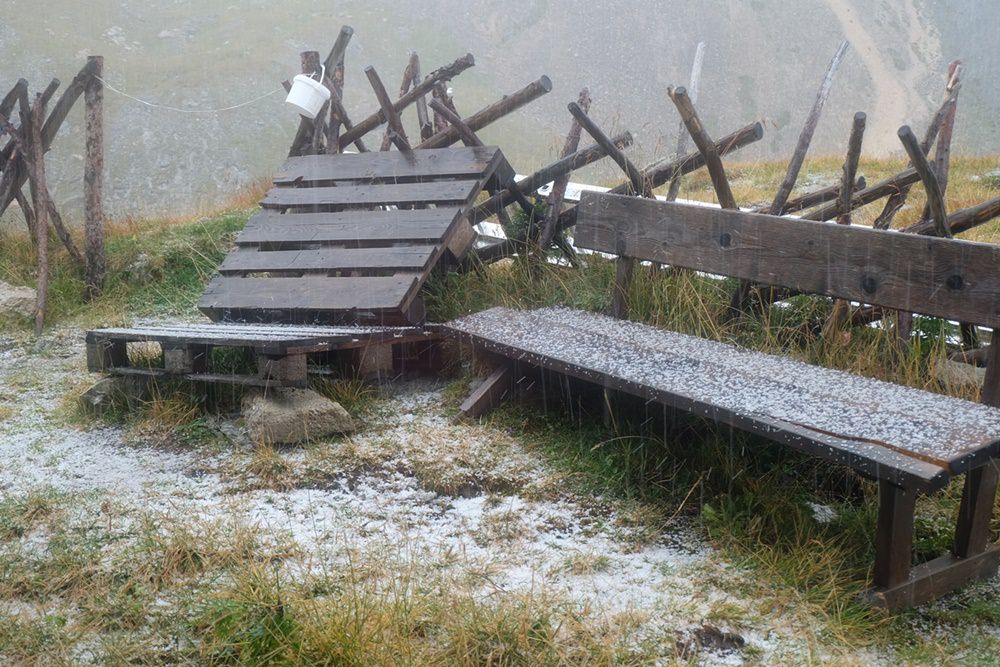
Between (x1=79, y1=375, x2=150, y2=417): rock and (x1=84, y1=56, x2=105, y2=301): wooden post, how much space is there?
122 inches

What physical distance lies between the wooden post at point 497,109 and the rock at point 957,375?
3.09 m

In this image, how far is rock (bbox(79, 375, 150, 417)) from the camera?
207 inches

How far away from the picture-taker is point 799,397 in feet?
12.1

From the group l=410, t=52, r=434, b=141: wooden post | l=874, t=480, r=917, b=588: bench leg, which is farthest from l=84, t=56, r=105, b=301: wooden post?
l=874, t=480, r=917, b=588: bench leg

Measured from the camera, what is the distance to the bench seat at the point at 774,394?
3.04 metres

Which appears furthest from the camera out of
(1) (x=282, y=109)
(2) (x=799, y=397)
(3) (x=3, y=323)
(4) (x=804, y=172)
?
(1) (x=282, y=109)

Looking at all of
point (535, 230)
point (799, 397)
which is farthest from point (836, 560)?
point (535, 230)

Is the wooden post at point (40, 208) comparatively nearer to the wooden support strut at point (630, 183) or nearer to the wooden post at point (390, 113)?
the wooden post at point (390, 113)

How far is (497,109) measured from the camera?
6.65 m

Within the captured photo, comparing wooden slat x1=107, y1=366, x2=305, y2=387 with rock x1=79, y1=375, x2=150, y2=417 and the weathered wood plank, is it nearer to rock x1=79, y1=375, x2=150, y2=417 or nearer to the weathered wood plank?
rock x1=79, y1=375, x2=150, y2=417

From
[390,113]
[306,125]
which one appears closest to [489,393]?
[390,113]

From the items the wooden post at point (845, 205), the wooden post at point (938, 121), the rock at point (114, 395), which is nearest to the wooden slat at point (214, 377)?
the rock at point (114, 395)

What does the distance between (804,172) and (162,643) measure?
10.5 meters

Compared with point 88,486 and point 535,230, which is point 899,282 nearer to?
point 535,230
